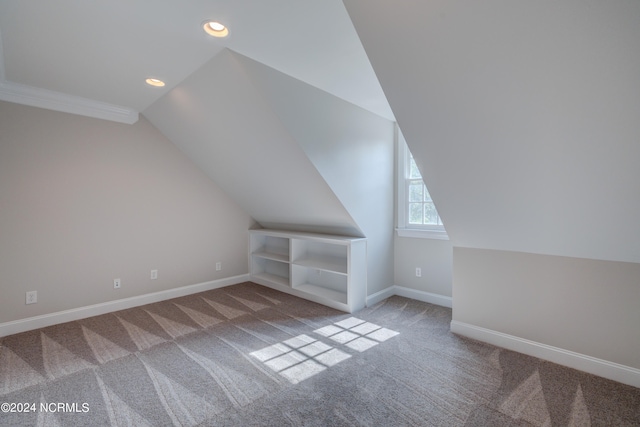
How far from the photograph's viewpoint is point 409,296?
12.3 ft

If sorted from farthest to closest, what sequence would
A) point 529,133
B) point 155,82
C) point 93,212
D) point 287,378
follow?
1. point 93,212
2. point 155,82
3. point 287,378
4. point 529,133

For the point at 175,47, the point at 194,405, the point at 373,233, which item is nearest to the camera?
the point at 194,405

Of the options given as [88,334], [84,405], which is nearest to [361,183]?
[84,405]

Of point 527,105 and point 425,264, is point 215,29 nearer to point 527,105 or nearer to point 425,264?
point 527,105

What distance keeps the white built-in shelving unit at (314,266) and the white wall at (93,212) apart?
0.75 meters

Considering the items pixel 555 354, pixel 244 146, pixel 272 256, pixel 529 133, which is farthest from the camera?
pixel 272 256

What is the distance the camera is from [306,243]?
4.20 meters

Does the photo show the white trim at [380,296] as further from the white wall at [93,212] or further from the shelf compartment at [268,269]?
the white wall at [93,212]

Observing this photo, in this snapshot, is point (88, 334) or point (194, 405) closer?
point (194, 405)

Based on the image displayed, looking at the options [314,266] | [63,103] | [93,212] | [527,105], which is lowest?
[314,266]

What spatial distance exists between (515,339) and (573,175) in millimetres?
1479

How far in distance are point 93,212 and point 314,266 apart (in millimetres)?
2556

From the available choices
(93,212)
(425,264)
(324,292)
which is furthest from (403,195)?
(93,212)

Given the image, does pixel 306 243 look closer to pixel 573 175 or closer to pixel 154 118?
pixel 154 118
